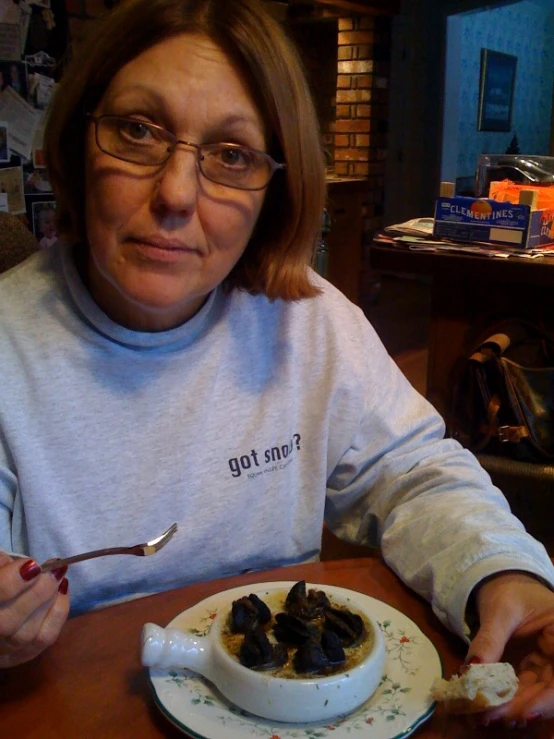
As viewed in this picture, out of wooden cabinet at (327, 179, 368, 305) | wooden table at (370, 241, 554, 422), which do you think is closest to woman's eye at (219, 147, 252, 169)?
wooden table at (370, 241, 554, 422)

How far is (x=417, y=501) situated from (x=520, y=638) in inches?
10.5

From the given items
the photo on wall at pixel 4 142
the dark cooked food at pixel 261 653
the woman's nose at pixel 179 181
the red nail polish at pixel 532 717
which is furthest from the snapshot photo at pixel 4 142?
the red nail polish at pixel 532 717

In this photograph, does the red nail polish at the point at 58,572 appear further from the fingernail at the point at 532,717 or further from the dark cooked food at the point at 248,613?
the fingernail at the point at 532,717

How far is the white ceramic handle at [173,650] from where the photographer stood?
2.25 ft

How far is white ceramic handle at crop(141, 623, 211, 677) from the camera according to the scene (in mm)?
685

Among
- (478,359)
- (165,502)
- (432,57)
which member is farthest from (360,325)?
(432,57)

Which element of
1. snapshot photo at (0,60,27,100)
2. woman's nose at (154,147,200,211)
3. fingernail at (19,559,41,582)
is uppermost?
snapshot photo at (0,60,27,100)

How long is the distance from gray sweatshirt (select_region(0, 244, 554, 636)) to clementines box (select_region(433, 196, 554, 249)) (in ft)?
3.25

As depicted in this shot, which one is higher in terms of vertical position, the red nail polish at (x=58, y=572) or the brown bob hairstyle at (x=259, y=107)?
the brown bob hairstyle at (x=259, y=107)

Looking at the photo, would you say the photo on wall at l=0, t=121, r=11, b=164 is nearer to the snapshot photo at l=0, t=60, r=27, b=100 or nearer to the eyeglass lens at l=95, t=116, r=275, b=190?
the snapshot photo at l=0, t=60, r=27, b=100

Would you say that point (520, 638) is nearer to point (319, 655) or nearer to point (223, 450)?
point (319, 655)

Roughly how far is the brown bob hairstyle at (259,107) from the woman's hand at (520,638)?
20.8 inches

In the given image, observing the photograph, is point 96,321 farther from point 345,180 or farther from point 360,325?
point 345,180

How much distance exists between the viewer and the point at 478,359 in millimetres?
1985
